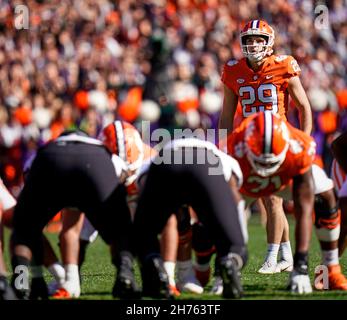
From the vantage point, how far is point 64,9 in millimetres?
16875

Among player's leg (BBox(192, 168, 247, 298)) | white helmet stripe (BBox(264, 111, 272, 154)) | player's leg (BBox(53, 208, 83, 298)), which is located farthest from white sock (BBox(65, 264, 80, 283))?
white helmet stripe (BBox(264, 111, 272, 154))

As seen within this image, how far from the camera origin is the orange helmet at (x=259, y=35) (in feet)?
24.6

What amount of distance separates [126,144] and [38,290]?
3.45 ft

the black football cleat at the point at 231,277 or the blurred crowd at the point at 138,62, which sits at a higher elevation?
the blurred crowd at the point at 138,62

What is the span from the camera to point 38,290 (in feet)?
19.2

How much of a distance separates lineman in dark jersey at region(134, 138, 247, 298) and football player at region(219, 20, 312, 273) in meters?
1.86

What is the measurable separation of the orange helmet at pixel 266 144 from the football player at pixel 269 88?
172 centimetres

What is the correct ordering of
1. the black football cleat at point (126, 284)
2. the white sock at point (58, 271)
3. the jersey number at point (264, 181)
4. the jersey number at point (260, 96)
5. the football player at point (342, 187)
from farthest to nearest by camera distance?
1. the jersey number at point (260, 96)
2. the football player at point (342, 187)
3. the white sock at point (58, 271)
4. the jersey number at point (264, 181)
5. the black football cleat at point (126, 284)

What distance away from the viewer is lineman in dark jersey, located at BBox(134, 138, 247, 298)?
5633 mm

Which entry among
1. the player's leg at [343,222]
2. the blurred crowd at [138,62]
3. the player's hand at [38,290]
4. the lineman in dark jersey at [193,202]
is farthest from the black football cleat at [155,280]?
the blurred crowd at [138,62]

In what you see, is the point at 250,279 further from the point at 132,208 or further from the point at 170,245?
the point at 170,245

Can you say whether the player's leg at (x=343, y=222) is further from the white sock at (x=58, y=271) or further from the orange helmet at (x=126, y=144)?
the white sock at (x=58, y=271)

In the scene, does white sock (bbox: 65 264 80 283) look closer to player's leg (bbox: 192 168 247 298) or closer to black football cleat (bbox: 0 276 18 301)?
black football cleat (bbox: 0 276 18 301)

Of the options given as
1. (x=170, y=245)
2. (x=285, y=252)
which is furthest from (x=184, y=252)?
(x=285, y=252)
